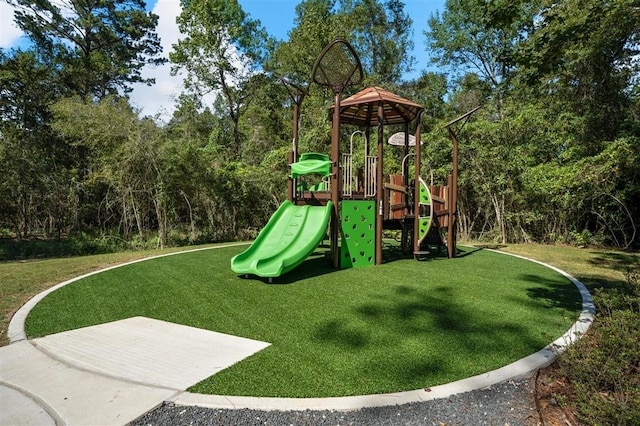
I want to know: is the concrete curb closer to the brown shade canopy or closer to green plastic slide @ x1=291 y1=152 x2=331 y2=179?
green plastic slide @ x1=291 y1=152 x2=331 y2=179

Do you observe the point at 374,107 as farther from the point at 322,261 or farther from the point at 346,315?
the point at 346,315

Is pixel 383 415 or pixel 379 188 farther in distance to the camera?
pixel 379 188

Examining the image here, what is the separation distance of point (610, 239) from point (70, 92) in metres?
19.8

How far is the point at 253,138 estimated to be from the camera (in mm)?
18188

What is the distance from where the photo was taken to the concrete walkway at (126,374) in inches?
87.0

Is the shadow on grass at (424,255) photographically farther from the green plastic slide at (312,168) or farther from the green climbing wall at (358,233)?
the green plastic slide at (312,168)

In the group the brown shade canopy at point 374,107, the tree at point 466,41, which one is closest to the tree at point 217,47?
the tree at point 466,41

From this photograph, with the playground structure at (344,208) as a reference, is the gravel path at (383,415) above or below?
below

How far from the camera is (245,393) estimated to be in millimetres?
2377

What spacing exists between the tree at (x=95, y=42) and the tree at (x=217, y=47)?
1.58m

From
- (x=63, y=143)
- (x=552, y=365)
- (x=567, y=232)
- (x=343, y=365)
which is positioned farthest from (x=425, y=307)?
(x=63, y=143)

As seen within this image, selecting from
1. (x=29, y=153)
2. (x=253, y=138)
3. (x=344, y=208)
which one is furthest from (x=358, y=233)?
(x=253, y=138)

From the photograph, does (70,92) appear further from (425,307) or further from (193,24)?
(425,307)

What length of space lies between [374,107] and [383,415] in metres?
7.26
